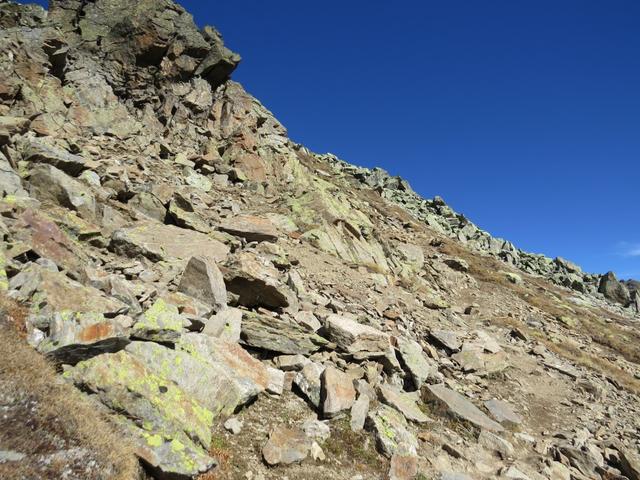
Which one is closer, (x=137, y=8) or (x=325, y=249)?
(x=325, y=249)

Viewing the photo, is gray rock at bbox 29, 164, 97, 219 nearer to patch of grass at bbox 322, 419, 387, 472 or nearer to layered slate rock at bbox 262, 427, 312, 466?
layered slate rock at bbox 262, 427, 312, 466

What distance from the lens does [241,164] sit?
32.8m

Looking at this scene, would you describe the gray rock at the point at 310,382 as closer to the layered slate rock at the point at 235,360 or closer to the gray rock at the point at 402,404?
the layered slate rock at the point at 235,360

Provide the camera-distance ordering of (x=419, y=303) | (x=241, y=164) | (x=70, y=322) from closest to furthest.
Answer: (x=70, y=322), (x=419, y=303), (x=241, y=164)

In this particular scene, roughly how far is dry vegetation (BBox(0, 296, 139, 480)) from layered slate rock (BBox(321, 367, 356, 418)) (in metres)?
4.94

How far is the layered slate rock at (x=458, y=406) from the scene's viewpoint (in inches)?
469

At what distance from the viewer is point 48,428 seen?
18.0ft

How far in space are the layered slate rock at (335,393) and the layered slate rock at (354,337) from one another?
208 centimetres

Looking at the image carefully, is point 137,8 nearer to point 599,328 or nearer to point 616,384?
point 616,384

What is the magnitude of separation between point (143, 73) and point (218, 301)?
32221 mm

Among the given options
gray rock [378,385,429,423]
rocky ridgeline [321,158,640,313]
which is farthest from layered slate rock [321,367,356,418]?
rocky ridgeline [321,158,640,313]

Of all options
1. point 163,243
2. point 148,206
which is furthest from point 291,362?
point 148,206

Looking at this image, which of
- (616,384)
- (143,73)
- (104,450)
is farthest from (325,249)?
(143,73)

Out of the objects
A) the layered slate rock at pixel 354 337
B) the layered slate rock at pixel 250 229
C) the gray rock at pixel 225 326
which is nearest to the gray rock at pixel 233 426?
the gray rock at pixel 225 326
